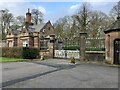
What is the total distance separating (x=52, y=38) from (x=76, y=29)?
21.7 metres

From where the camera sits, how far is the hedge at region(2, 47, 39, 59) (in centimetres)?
3005

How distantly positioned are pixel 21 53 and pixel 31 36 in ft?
51.4

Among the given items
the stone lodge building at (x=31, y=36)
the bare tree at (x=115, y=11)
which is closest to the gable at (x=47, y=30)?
the stone lodge building at (x=31, y=36)

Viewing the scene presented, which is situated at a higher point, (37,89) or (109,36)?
(109,36)

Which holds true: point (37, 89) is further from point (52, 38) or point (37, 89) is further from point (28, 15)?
point (28, 15)

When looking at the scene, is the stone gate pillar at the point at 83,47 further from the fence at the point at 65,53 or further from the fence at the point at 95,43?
the fence at the point at 65,53

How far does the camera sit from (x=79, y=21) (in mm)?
53812

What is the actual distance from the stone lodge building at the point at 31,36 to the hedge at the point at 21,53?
10.5 m

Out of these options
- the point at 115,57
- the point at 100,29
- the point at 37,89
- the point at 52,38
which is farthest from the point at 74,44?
the point at 37,89

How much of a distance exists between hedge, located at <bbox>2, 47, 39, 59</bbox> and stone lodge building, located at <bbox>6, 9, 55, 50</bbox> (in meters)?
10.5

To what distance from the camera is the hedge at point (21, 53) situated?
30047 mm

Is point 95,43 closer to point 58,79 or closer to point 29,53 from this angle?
point 29,53

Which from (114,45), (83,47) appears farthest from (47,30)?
(114,45)

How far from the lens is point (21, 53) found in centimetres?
3012
